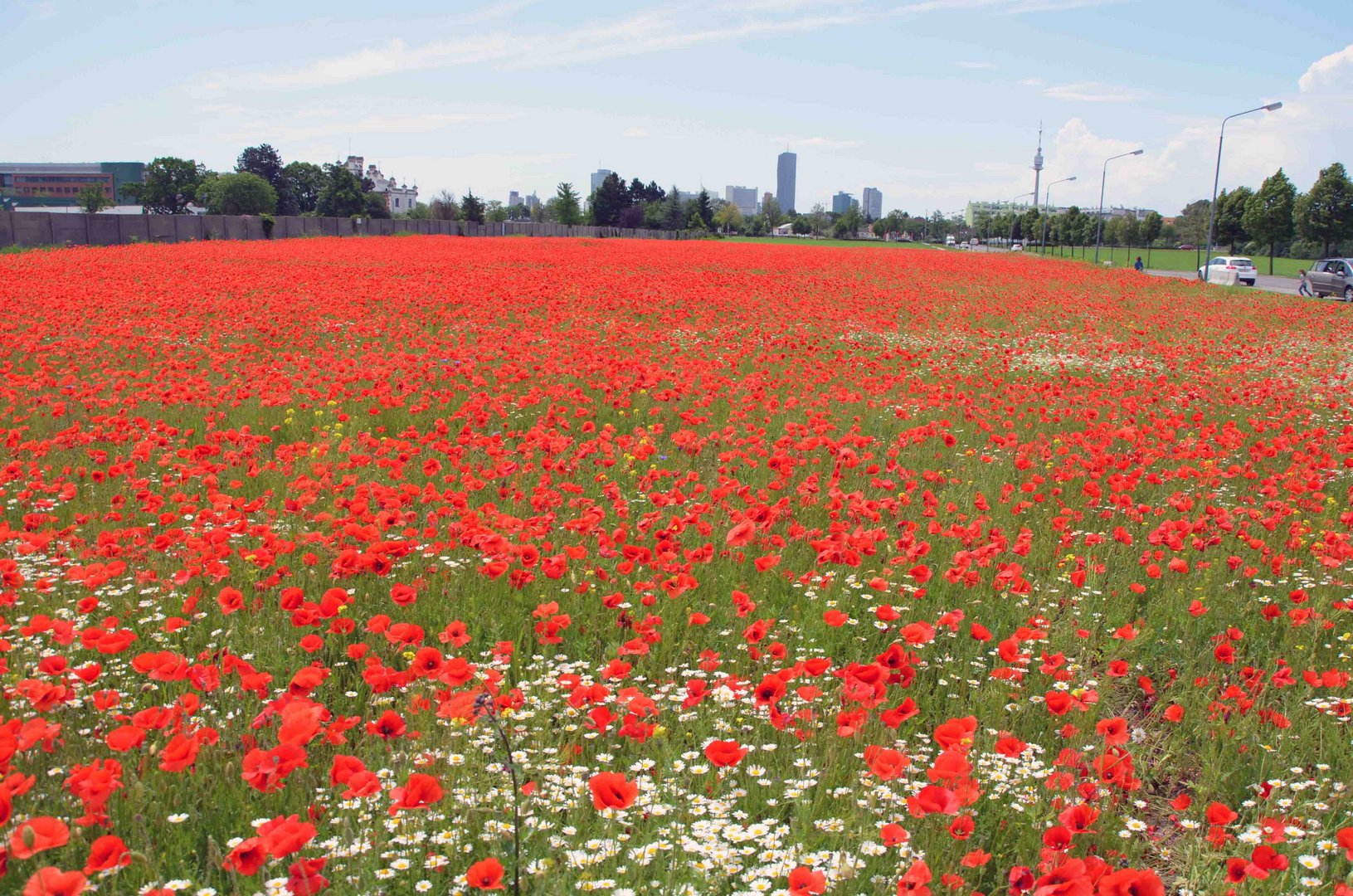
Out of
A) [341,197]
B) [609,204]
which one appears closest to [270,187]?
[341,197]

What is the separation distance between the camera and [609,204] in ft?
380

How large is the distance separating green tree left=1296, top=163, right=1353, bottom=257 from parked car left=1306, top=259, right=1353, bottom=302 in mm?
27570

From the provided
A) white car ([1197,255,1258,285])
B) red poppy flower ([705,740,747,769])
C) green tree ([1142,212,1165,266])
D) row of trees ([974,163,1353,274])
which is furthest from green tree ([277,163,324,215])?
red poppy flower ([705,740,747,769])

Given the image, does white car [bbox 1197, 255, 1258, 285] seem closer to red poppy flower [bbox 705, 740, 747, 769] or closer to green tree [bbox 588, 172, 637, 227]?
red poppy flower [bbox 705, 740, 747, 769]

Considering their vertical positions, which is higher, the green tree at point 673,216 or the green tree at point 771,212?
the green tree at point 771,212

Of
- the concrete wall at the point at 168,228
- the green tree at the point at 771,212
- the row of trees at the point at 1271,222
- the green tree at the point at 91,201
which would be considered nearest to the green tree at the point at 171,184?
the green tree at the point at 91,201

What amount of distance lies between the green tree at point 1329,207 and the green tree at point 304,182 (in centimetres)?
10120

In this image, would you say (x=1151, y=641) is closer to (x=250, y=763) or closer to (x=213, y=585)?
(x=250, y=763)

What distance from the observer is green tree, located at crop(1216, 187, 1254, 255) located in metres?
66.2

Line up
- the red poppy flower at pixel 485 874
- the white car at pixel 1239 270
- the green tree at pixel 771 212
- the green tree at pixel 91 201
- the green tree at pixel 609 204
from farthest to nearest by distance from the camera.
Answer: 1. the green tree at pixel 771 212
2. the green tree at pixel 609 204
3. the green tree at pixel 91 201
4. the white car at pixel 1239 270
5. the red poppy flower at pixel 485 874

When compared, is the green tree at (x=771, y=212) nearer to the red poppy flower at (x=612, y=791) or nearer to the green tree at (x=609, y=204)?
the green tree at (x=609, y=204)

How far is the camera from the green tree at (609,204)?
378 ft

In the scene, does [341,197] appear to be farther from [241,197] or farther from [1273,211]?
[1273,211]

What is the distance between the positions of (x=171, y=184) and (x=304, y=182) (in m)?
14.7
